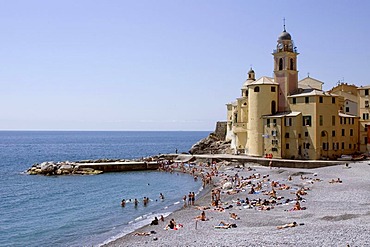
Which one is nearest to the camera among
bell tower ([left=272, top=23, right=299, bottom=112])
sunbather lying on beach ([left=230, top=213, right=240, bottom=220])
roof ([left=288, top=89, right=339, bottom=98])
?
sunbather lying on beach ([left=230, top=213, right=240, bottom=220])

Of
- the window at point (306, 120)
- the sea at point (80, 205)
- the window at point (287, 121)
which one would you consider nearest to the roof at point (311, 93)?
the window at point (306, 120)

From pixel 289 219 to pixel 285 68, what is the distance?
108 ft

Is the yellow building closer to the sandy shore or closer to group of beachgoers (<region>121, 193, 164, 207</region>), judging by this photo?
the sandy shore

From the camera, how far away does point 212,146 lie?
74.6 meters

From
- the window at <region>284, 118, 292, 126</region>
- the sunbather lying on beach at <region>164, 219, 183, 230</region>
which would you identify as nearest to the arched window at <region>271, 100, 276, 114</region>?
the window at <region>284, 118, 292, 126</region>

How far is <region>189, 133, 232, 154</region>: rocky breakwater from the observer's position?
231 feet

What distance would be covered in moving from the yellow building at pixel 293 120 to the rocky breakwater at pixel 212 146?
9697 mm

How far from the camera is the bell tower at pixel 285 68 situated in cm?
5578

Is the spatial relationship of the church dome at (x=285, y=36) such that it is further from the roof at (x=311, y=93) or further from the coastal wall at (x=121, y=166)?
the coastal wall at (x=121, y=166)

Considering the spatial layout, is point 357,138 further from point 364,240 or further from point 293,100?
point 364,240

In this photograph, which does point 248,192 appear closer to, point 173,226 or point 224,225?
point 224,225

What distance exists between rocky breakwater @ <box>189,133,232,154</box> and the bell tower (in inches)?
587

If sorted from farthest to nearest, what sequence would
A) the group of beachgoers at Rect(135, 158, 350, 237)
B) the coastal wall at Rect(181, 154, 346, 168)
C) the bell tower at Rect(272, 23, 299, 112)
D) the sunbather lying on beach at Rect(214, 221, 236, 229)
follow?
the bell tower at Rect(272, 23, 299, 112) < the coastal wall at Rect(181, 154, 346, 168) < the group of beachgoers at Rect(135, 158, 350, 237) < the sunbather lying on beach at Rect(214, 221, 236, 229)

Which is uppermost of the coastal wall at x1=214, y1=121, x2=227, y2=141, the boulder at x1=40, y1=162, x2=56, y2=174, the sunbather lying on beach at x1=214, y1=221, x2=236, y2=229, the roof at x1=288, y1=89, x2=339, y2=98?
the roof at x1=288, y1=89, x2=339, y2=98
